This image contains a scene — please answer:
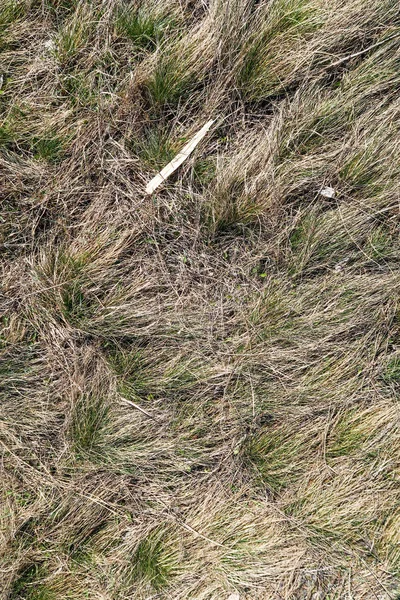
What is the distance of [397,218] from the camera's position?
2.53 m

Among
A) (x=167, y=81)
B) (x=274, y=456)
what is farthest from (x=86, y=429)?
(x=167, y=81)

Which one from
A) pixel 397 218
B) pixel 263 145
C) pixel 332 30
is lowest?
pixel 397 218

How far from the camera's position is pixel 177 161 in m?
2.53

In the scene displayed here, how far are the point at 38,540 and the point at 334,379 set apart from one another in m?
1.51

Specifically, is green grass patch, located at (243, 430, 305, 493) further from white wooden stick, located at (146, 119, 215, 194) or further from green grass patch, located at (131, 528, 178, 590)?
white wooden stick, located at (146, 119, 215, 194)

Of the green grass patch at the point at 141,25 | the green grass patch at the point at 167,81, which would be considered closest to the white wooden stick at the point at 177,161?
the green grass patch at the point at 167,81

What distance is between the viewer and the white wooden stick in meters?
2.53

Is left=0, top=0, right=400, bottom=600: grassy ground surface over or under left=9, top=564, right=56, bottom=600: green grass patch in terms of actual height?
over

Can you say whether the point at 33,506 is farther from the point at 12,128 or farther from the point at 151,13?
the point at 151,13

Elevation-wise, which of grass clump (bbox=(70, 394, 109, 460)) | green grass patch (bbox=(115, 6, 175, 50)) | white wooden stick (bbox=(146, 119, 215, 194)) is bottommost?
grass clump (bbox=(70, 394, 109, 460))

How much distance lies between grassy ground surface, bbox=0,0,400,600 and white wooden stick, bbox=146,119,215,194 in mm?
35

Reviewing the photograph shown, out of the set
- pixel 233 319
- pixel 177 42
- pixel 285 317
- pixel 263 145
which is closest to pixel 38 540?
pixel 233 319

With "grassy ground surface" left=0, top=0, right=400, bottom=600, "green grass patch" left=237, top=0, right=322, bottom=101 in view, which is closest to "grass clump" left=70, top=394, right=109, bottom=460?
"grassy ground surface" left=0, top=0, right=400, bottom=600

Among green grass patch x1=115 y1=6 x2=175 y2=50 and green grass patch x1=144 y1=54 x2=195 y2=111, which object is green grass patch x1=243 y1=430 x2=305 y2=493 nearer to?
green grass patch x1=144 y1=54 x2=195 y2=111
